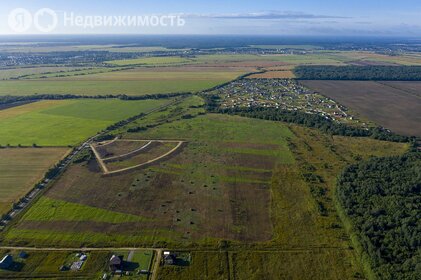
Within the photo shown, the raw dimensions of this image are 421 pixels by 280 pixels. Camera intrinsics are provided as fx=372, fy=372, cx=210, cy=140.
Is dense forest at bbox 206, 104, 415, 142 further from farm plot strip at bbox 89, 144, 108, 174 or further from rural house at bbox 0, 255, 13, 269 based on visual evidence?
rural house at bbox 0, 255, 13, 269

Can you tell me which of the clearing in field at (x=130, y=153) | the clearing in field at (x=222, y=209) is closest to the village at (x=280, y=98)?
the clearing in field at (x=222, y=209)

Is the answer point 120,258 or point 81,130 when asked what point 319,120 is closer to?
point 81,130

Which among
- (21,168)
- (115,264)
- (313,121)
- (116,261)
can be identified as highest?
(313,121)

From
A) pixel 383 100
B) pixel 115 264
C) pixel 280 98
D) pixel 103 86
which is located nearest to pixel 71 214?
pixel 115 264

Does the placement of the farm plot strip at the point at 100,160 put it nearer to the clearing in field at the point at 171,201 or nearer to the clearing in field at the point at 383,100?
the clearing in field at the point at 171,201

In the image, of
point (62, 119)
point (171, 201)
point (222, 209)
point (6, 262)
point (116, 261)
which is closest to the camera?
point (116, 261)

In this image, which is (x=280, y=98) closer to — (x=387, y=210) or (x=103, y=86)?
(x=103, y=86)
